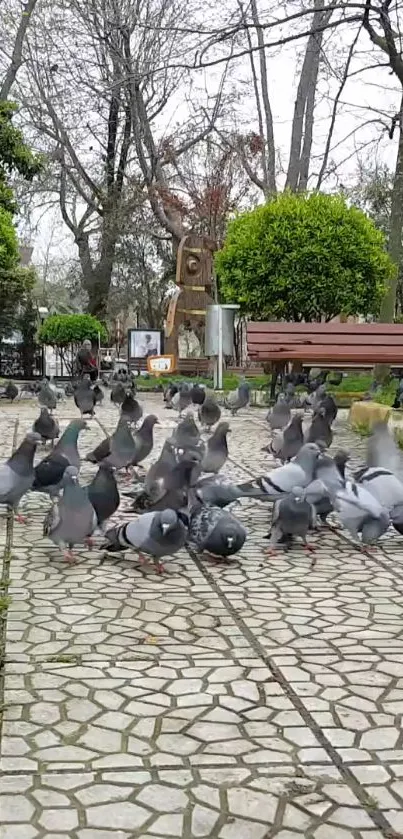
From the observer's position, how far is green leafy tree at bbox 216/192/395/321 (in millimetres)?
14859

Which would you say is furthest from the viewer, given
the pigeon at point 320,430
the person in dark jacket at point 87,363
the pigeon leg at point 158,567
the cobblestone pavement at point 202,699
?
the person in dark jacket at point 87,363

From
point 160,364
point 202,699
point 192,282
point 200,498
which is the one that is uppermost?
point 192,282

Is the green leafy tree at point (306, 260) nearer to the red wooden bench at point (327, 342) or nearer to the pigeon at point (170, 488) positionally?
the red wooden bench at point (327, 342)

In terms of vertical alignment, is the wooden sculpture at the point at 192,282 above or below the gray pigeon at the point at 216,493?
above

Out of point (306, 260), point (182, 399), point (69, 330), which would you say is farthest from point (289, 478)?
point (69, 330)

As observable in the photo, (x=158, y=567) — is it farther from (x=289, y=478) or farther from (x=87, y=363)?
(x=87, y=363)

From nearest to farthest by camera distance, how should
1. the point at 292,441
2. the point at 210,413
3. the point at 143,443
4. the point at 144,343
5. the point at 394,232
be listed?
the point at 292,441 → the point at 143,443 → the point at 210,413 → the point at 394,232 → the point at 144,343

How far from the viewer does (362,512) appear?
16.2ft

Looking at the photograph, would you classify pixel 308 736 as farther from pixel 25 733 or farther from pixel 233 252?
pixel 233 252

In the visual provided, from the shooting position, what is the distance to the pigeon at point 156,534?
4.39 m

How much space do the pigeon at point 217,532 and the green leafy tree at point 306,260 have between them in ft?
34.6

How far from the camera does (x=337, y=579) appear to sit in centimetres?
455

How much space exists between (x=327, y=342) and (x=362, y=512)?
444 cm

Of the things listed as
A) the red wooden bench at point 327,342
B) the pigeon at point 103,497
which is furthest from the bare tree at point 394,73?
the pigeon at point 103,497
